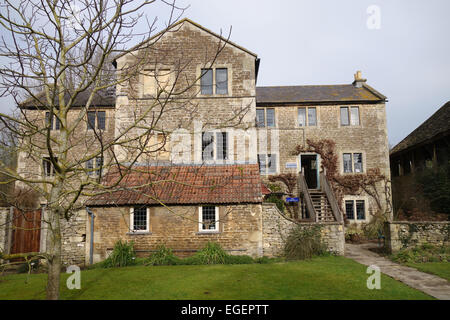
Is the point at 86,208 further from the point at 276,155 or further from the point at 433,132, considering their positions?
Answer: the point at 433,132

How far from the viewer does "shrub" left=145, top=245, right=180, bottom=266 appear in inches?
496

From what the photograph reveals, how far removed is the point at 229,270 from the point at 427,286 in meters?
6.08

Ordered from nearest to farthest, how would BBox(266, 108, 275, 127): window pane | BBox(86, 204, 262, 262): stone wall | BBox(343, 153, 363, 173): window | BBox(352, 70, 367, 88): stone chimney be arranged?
BBox(86, 204, 262, 262): stone wall
BBox(343, 153, 363, 173): window
BBox(266, 108, 275, 127): window pane
BBox(352, 70, 367, 88): stone chimney

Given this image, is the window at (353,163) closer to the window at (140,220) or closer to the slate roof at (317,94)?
the slate roof at (317,94)

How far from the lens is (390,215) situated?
20625 mm

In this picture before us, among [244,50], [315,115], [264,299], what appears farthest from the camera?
[315,115]

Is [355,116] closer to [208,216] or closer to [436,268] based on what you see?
[436,268]

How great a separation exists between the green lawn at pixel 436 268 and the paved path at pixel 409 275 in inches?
11.5

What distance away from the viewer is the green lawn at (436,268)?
10230mm

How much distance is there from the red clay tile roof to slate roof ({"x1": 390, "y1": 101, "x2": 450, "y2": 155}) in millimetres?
13143

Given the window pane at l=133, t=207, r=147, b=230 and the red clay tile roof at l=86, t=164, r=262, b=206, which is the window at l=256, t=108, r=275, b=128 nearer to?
the red clay tile roof at l=86, t=164, r=262, b=206

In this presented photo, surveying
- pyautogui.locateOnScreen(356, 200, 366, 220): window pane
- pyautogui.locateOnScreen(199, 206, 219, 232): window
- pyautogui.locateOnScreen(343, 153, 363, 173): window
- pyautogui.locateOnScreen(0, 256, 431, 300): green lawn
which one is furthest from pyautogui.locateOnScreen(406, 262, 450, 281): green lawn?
pyautogui.locateOnScreen(343, 153, 363, 173): window
